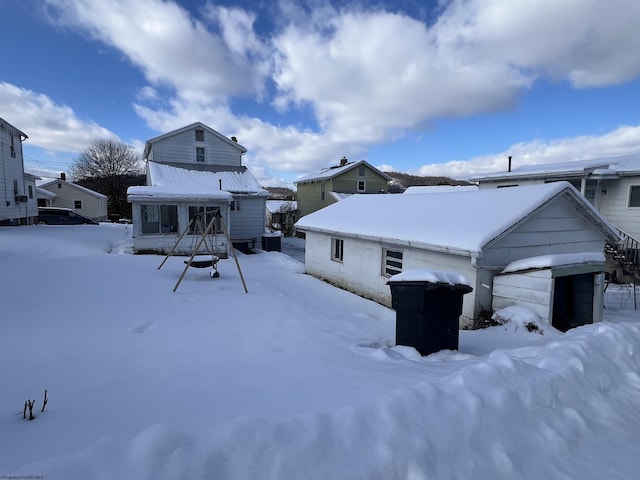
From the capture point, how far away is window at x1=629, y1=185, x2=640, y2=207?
48.1 ft

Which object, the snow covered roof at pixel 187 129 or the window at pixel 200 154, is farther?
the window at pixel 200 154

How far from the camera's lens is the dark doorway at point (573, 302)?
26.8 feet

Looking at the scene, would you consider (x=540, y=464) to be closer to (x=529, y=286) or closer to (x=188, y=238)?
(x=529, y=286)

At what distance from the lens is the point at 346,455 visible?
2.12 meters

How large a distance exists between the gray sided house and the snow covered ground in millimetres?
1186

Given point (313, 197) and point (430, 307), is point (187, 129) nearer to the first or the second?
point (313, 197)

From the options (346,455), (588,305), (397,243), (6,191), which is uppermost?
(6,191)

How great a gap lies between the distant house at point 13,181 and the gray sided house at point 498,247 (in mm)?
21141

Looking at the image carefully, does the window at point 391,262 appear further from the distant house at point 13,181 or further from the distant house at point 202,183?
the distant house at point 13,181

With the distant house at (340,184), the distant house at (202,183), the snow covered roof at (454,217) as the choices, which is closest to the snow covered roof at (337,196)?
the distant house at (340,184)

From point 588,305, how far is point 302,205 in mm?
28775

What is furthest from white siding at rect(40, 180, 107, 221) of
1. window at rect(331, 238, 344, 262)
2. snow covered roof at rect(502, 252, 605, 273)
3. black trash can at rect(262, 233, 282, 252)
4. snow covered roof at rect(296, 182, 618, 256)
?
snow covered roof at rect(502, 252, 605, 273)

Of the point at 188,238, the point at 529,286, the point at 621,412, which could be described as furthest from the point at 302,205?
the point at 621,412

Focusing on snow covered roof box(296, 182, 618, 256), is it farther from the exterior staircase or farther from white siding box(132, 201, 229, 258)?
white siding box(132, 201, 229, 258)
